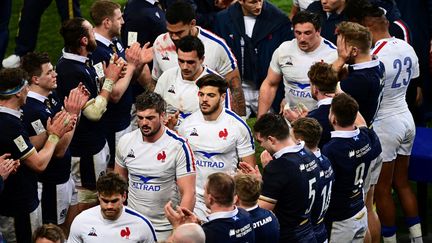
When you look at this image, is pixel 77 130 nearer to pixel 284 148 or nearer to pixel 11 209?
pixel 11 209

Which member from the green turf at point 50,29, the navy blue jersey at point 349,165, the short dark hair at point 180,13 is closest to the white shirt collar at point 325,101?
the navy blue jersey at point 349,165

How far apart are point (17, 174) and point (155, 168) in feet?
3.79

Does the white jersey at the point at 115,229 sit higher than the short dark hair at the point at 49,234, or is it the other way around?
the short dark hair at the point at 49,234

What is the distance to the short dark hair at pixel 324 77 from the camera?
905cm

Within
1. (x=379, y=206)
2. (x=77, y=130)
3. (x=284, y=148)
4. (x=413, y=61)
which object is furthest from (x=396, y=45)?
(x=77, y=130)

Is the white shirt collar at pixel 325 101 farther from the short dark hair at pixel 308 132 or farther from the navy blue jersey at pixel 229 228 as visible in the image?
the navy blue jersey at pixel 229 228

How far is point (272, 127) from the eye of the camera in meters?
8.11

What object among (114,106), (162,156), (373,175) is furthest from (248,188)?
(114,106)

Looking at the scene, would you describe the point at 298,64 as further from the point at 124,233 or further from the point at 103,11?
the point at 124,233

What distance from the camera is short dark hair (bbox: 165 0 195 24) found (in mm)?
10078

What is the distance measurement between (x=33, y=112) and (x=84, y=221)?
150cm

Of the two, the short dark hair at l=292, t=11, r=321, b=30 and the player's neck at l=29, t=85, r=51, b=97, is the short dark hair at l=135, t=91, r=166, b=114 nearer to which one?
the player's neck at l=29, t=85, r=51, b=97

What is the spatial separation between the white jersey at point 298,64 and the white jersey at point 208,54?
1.55ft

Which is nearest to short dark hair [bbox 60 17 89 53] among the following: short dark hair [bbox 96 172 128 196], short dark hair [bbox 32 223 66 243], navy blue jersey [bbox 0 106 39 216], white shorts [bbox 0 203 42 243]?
navy blue jersey [bbox 0 106 39 216]
